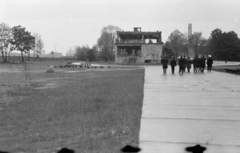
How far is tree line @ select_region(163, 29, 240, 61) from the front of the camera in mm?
76625

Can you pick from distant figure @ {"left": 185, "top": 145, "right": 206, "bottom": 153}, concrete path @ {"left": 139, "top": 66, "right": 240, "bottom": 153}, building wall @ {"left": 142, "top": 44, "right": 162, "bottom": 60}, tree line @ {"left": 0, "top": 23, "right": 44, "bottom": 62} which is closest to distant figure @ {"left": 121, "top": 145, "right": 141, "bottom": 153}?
concrete path @ {"left": 139, "top": 66, "right": 240, "bottom": 153}

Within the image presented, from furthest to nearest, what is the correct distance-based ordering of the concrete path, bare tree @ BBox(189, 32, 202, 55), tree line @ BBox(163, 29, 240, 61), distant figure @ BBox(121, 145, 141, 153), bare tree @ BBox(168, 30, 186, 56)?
bare tree @ BBox(168, 30, 186, 56) → bare tree @ BBox(189, 32, 202, 55) → tree line @ BBox(163, 29, 240, 61) → the concrete path → distant figure @ BBox(121, 145, 141, 153)

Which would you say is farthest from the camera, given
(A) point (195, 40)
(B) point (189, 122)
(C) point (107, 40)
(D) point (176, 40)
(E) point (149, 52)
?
(A) point (195, 40)

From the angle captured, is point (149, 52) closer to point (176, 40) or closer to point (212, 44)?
point (212, 44)

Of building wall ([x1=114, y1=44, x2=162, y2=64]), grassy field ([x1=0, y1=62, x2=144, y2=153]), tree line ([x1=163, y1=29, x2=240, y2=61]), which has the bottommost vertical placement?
grassy field ([x1=0, y1=62, x2=144, y2=153])

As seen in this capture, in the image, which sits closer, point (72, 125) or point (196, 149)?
point (196, 149)

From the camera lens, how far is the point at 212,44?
287 ft

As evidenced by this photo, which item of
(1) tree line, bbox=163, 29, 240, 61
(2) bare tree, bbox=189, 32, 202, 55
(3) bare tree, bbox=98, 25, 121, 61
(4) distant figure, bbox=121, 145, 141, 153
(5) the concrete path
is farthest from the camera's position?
(2) bare tree, bbox=189, 32, 202, 55

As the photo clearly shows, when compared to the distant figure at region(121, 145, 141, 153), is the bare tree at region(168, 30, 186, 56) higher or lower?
higher

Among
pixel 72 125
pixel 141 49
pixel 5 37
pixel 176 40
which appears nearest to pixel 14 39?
pixel 5 37

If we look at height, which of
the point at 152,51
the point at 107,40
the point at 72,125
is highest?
the point at 107,40

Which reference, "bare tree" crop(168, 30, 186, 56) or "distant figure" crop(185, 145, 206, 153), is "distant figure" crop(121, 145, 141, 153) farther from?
"bare tree" crop(168, 30, 186, 56)

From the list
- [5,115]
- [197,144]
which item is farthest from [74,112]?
[197,144]

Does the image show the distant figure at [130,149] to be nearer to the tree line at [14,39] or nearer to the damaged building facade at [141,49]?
the damaged building facade at [141,49]
